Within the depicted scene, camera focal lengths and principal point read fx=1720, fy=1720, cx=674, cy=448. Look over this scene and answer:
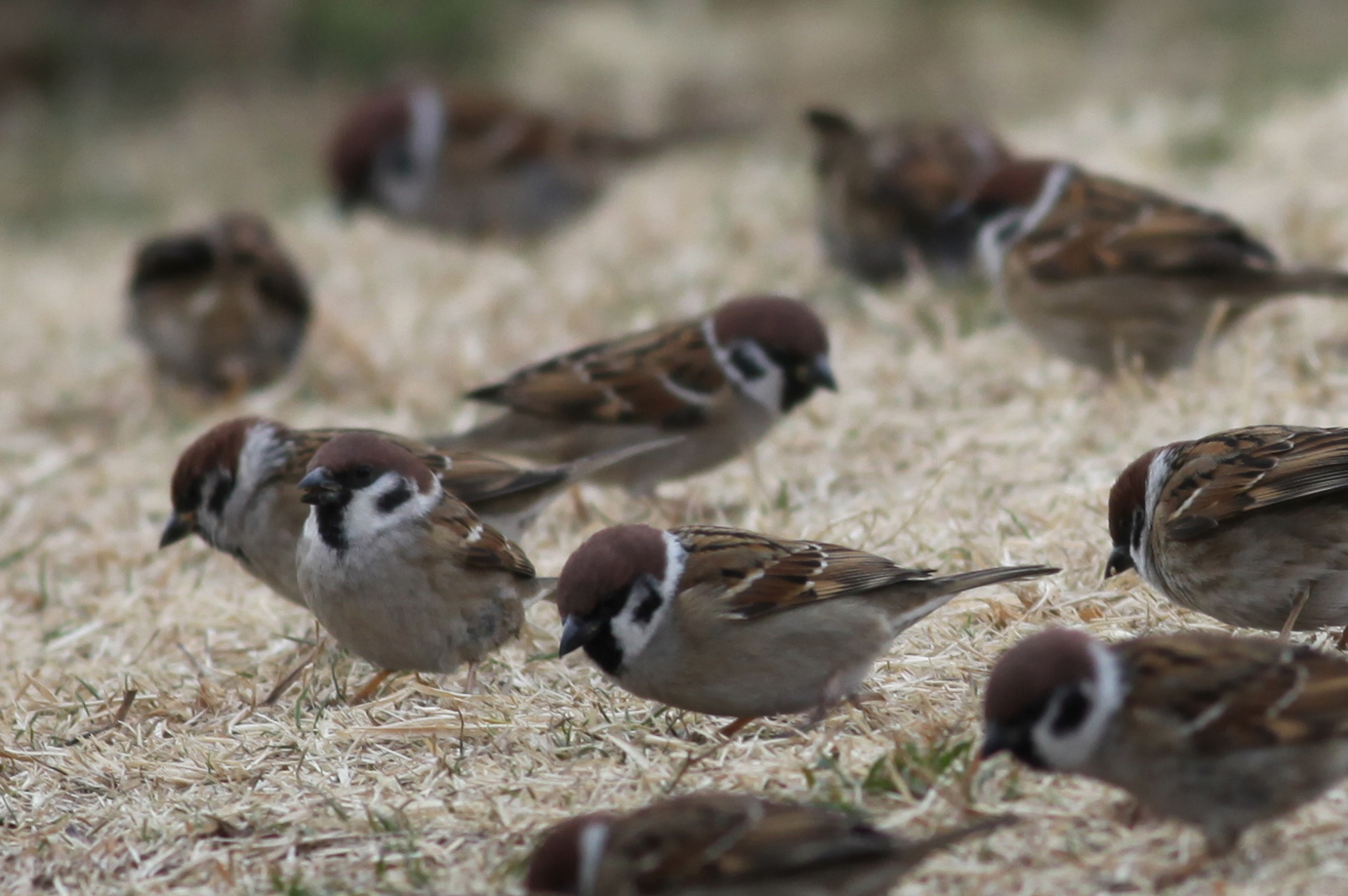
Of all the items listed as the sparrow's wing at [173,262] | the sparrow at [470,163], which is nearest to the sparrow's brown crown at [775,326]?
the sparrow's wing at [173,262]

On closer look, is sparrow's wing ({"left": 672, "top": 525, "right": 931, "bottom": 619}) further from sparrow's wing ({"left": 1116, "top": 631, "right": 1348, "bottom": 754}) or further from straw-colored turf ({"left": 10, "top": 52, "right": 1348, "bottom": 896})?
sparrow's wing ({"left": 1116, "top": 631, "right": 1348, "bottom": 754})

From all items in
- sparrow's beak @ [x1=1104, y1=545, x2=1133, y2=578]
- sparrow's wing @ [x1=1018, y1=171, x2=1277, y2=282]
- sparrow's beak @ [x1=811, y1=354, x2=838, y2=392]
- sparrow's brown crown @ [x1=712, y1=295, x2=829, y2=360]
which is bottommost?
sparrow's beak @ [x1=1104, y1=545, x2=1133, y2=578]

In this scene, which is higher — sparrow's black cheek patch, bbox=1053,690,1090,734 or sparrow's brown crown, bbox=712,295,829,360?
sparrow's brown crown, bbox=712,295,829,360

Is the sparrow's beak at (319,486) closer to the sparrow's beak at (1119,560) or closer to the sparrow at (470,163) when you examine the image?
the sparrow's beak at (1119,560)

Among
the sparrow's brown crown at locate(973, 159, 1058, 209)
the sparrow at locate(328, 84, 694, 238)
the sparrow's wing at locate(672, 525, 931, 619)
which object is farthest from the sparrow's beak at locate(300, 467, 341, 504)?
the sparrow at locate(328, 84, 694, 238)

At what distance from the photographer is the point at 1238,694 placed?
3109 mm

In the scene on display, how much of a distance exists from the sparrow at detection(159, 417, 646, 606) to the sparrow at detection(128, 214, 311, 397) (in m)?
2.96

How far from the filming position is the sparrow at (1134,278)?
6129mm

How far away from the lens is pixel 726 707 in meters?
3.85

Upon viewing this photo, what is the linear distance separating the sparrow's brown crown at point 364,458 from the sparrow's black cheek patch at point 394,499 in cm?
4

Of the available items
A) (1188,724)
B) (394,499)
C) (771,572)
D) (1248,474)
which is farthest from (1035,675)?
(394,499)

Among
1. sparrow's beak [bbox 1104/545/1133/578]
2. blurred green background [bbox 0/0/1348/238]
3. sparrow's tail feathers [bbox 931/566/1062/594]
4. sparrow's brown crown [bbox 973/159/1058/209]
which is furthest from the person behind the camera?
blurred green background [bbox 0/0/1348/238]

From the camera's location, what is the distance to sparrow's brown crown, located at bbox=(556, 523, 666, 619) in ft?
12.5

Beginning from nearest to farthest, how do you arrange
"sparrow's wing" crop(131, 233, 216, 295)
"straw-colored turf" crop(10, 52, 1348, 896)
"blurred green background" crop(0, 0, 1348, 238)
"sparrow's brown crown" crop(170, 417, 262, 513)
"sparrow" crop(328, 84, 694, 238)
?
1. "straw-colored turf" crop(10, 52, 1348, 896)
2. "sparrow's brown crown" crop(170, 417, 262, 513)
3. "sparrow's wing" crop(131, 233, 216, 295)
4. "sparrow" crop(328, 84, 694, 238)
5. "blurred green background" crop(0, 0, 1348, 238)
